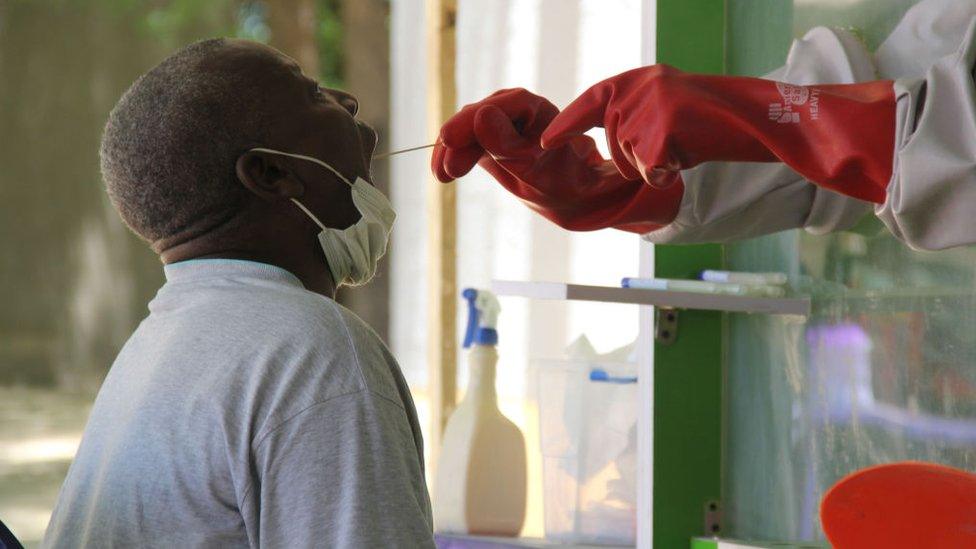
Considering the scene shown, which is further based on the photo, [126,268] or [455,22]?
[126,268]

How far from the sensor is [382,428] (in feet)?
2.79

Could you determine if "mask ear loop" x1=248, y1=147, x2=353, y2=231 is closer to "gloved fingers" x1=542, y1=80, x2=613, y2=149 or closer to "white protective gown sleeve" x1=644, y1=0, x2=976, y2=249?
"gloved fingers" x1=542, y1=80, x2=613, y2=149

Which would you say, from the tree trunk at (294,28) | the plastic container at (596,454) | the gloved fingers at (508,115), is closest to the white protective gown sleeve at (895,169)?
the gloved fingers at (508,115)

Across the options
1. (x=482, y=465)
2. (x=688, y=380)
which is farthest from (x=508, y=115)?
(x=482, y=465)

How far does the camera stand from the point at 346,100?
1.12 meters

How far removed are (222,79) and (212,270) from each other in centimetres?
16

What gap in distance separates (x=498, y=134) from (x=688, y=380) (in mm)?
537

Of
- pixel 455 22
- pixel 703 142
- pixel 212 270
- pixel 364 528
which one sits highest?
pixel 455 22

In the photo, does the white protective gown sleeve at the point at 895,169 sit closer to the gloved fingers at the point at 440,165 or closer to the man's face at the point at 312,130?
the gloved fingers at the point at 440,165

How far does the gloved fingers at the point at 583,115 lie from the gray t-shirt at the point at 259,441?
276 mm

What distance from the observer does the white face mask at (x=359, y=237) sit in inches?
41.2

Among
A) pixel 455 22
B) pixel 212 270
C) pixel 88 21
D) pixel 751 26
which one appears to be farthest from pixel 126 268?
pixel 212 270

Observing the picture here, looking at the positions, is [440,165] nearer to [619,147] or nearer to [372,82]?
[619,147]

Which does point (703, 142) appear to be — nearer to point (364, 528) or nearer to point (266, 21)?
point (364, 528)
